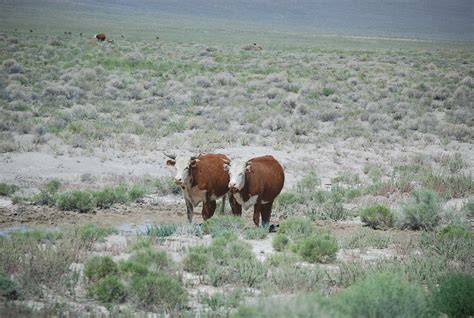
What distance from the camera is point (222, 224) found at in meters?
11.6

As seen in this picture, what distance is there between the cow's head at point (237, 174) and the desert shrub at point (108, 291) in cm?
437

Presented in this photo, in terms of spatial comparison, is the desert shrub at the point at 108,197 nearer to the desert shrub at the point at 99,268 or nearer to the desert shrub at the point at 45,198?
the desert shrub at the point at 45,198

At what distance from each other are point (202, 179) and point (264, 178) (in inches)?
49.9

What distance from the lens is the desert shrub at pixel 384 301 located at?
6027 millimetres

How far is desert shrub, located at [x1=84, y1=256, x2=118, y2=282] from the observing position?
7.98 m

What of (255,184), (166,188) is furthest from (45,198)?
(255,184)

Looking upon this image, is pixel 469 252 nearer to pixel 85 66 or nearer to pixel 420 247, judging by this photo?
pixel 420 247

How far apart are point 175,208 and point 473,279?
8.81 m

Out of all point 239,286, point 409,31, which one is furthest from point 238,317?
point 409,31

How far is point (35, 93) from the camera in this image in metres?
28.1

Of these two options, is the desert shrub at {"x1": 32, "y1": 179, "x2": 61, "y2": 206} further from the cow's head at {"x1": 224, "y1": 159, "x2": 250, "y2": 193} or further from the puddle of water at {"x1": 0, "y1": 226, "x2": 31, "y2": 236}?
the cow's head at {"x1": 224, "y1": 159, "x2": 250, "y2": 193}

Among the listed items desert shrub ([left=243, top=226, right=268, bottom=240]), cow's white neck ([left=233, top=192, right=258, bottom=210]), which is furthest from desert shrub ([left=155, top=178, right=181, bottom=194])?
desert shrub ([left=243, top=226, right=268, bottom=240])

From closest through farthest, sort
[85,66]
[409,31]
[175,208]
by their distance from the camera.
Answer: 1. [175,208]
2. [85,66]
3. [409,31]

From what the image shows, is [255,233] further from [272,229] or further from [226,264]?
[226,264]
